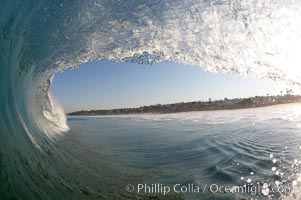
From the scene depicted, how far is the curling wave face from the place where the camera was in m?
6.70

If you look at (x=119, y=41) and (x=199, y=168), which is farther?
(x=119, y=41)

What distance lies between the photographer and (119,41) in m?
9.29

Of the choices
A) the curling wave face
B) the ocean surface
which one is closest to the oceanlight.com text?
the ocean surface

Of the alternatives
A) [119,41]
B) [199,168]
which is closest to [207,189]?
[199,168]

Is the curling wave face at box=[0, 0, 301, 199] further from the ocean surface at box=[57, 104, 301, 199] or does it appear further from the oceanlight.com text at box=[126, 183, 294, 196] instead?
the oceanlight.com text at box=[126, 183, 294, 196]

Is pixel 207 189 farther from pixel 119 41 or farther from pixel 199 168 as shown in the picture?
pixel 119 41

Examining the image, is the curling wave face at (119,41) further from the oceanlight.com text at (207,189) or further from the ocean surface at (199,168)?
the oceanlight.com text at (207,189)

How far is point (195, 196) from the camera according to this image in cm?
597

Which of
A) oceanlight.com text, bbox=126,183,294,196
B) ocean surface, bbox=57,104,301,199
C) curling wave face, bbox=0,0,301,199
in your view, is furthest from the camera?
curling wave face, bbox=0,0,301,199

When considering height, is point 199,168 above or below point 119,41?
below

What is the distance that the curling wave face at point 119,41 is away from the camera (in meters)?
6.70

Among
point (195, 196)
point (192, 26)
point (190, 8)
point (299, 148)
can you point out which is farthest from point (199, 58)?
point (195, 196)

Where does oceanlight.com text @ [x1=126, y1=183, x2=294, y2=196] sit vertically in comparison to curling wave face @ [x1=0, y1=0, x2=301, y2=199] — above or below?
below

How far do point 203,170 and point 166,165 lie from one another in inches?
50.4
